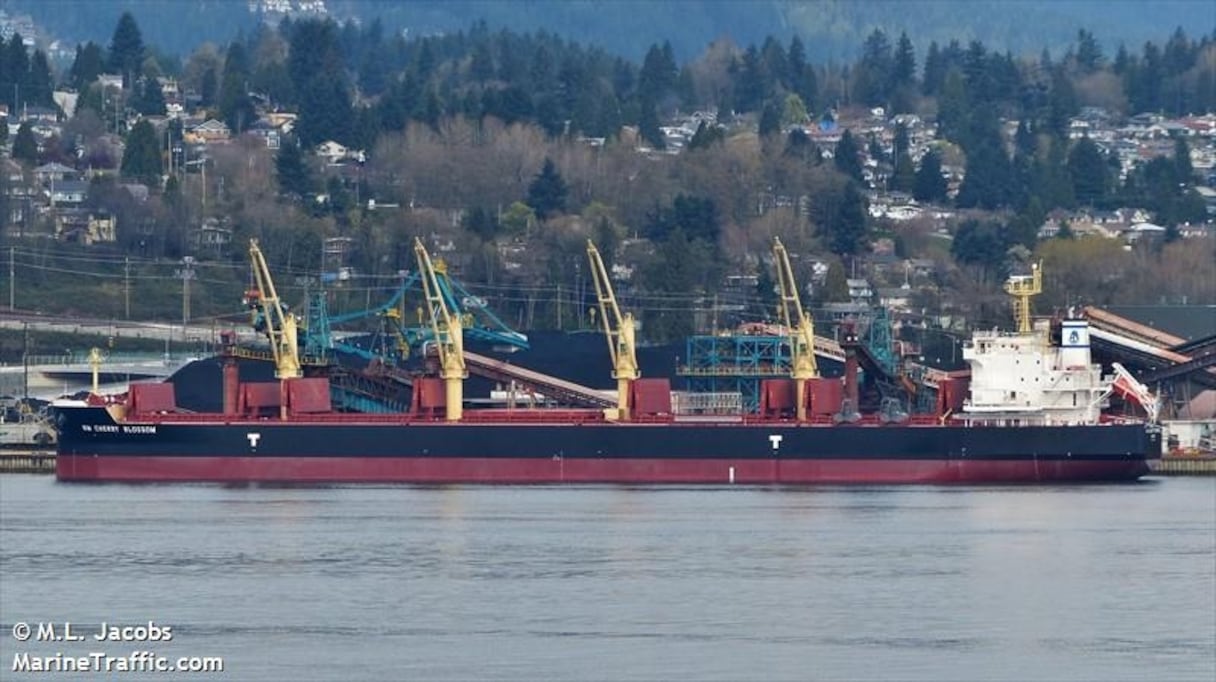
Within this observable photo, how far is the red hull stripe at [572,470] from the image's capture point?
66.1 m

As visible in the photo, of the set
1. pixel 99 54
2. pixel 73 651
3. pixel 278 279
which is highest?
pixel 99 54

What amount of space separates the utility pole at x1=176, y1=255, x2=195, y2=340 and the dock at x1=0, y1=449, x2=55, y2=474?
20016 millimetres

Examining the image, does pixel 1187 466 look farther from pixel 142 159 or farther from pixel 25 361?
pixel 142 159

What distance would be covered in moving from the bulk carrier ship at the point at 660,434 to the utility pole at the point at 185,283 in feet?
83.1

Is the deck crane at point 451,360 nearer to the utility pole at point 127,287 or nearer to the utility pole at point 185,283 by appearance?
the utility pole at point 185,283

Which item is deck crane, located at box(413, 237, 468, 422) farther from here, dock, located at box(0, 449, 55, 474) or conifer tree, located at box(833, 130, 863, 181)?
conifer tree, located at box(833, 130, 863, 181)

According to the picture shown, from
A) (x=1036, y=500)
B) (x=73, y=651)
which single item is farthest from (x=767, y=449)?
(x=73, y=651)

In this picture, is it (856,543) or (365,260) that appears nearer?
(856,543)

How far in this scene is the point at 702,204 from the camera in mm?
121375

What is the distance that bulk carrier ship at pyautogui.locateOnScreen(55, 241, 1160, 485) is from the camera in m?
66.4

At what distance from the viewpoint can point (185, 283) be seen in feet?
322

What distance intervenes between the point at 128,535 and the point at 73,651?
48.8ft

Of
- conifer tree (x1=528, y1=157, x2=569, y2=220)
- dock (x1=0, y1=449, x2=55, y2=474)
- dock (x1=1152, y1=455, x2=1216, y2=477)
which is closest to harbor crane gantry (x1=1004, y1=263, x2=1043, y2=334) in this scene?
dock (x1=1152, y1=455, x2=1216, y2=477)

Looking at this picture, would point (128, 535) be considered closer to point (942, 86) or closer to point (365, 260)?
point (365, 260)
